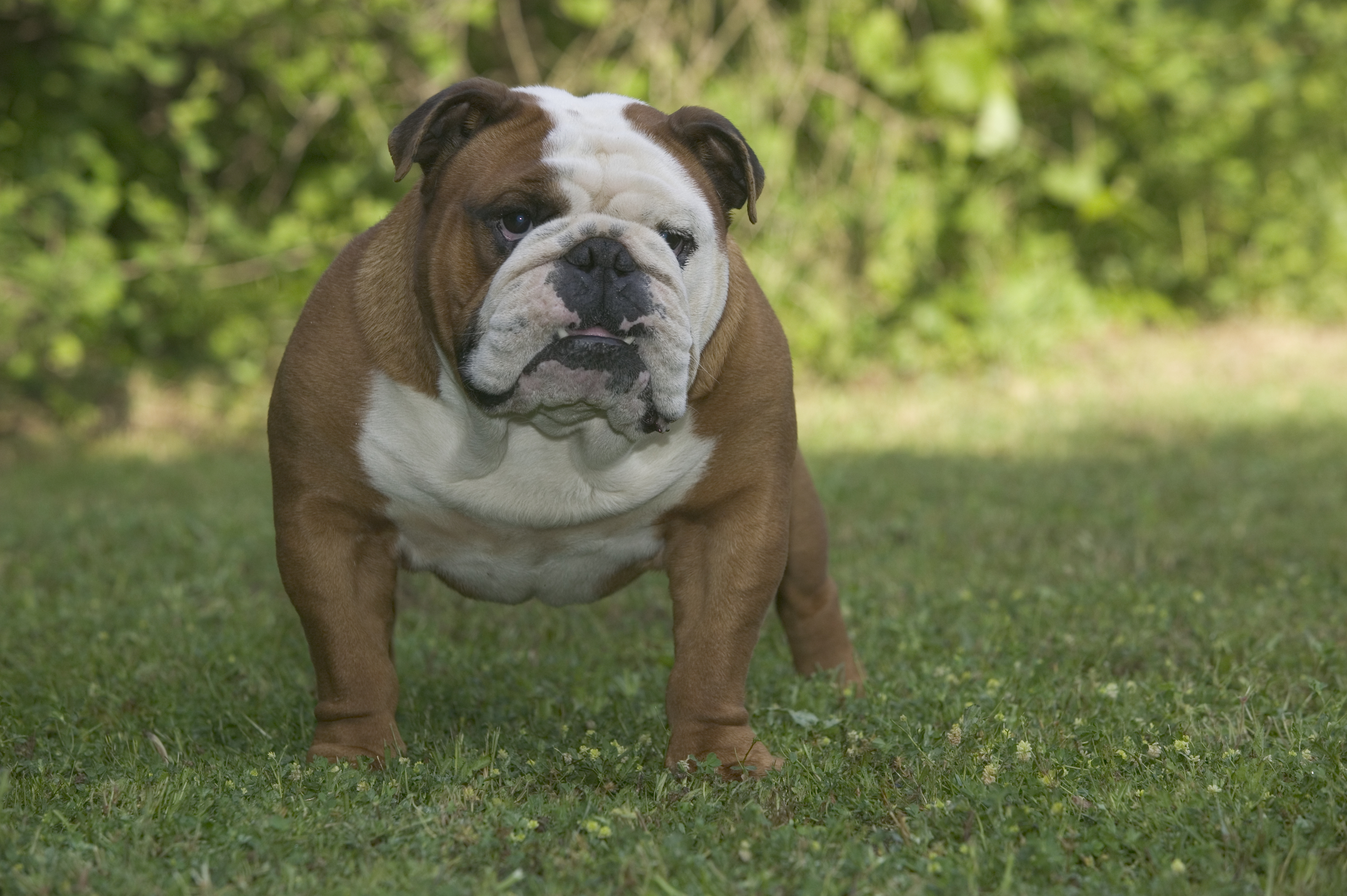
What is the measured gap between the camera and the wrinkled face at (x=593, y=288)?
8.94ft

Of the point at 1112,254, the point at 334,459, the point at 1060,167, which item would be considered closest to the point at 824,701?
the point at 334,459

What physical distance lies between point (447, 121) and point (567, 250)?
44 cm

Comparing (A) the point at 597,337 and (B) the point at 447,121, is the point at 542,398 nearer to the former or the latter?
(A) the point at 597,337

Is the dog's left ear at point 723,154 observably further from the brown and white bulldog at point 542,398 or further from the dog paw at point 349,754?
the dog paw at point 349,754

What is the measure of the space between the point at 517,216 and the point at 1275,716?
1.83m

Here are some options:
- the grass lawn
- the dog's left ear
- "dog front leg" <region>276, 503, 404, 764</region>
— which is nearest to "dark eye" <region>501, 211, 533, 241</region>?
the dog's left ear

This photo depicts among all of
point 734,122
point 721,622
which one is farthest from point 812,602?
point 734,122

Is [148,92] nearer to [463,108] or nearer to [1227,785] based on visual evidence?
[463,108]

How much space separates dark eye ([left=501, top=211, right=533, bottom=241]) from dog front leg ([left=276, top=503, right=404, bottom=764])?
0.66m

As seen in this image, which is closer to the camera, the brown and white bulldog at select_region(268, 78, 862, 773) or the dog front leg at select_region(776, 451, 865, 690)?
the brown and white bulldog at select_region(268, 78, 862, 773)

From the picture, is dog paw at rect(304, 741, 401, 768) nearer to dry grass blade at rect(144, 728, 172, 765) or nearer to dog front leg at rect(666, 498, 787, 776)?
dry grass blade at rect(144, 728, 172, 765)

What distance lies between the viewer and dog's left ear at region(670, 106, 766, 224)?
9.81 feet

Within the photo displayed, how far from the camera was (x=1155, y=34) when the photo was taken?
9352 mm

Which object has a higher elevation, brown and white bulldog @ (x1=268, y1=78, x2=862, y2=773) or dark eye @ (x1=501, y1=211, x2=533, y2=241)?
dark eye @ (x1=501, y1=211, x2=533, y2=241)
